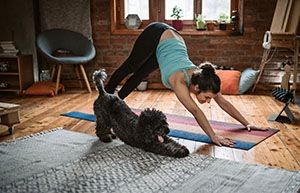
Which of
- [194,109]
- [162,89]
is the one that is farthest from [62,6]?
[194,109]

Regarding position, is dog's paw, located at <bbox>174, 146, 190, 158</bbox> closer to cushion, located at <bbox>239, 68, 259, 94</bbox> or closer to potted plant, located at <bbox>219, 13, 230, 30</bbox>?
cushion, located at <bbox>239, 68, 259, 94</bbox>

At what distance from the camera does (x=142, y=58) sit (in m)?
2.81

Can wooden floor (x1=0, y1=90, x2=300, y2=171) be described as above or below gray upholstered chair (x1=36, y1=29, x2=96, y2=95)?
below

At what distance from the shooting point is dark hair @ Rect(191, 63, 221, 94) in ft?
7.35

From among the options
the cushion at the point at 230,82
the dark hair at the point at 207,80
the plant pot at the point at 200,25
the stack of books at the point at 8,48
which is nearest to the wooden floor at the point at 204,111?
the cushion at the point at 230,82

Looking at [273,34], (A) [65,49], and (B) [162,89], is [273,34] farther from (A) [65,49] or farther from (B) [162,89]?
(A) [65,49]

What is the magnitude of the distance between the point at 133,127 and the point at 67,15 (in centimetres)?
326

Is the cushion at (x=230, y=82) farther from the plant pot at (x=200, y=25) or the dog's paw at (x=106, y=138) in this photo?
the dog's paw at (x=106, y=138)

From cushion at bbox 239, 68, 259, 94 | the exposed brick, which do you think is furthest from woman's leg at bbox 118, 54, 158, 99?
the exposed brick

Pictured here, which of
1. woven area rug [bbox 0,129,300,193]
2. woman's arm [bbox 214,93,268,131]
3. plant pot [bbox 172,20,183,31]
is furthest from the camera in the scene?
plant pot [bbox 172,20,183,31]

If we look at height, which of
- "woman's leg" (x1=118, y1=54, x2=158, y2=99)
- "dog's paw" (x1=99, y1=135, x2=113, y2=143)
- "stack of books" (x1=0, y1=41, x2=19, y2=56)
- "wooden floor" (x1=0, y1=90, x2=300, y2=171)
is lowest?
"wooden floor" (x1=0, y1=90, x2=300, y2=171)

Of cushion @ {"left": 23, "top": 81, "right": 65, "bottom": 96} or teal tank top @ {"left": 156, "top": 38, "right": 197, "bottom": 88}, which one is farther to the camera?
cushion @ {"left": 23, "top": 81, "right": 65, "bottom": 96}

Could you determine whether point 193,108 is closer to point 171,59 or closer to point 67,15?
point 171,59

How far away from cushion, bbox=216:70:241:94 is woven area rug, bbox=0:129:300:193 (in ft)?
8.23
